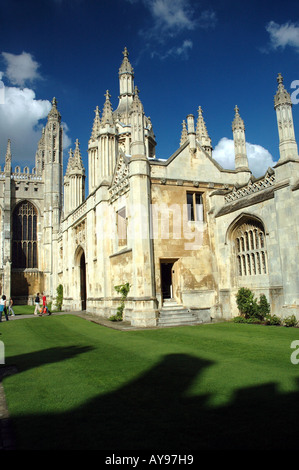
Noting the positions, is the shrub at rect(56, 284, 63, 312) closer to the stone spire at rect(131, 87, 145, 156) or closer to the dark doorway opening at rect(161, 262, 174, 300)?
the dark doorway opening at rect(161, 262, 174, 300)

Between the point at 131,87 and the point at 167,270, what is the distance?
16449 millimetres

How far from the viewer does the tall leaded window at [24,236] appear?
5428 centimetres

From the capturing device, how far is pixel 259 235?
16.1 m

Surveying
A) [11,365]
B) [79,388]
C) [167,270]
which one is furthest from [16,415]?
[167,270]

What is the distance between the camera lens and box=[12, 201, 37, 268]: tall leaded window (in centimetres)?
5428

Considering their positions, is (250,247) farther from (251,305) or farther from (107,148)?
(107,148)

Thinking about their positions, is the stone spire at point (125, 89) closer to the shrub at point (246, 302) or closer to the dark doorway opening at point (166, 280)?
the dark doorway opening at point (166, 280)

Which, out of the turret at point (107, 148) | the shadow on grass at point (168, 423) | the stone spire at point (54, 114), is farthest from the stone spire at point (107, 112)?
the stone spire at point (54, 114)

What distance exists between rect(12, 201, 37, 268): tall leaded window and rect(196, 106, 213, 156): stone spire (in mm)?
37584

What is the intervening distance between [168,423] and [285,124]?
43.3 ft

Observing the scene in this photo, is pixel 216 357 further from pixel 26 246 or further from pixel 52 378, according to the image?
pixel 26 246

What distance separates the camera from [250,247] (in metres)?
16.6

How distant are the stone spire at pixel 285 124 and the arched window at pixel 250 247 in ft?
10.4

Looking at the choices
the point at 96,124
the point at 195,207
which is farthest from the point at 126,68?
the point at 195,207
